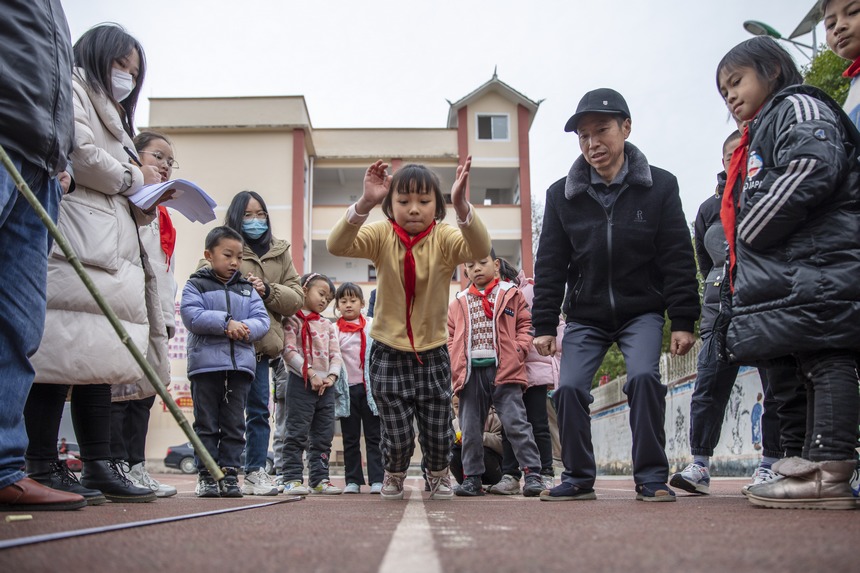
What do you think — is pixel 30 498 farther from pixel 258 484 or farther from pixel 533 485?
pixel 533 485

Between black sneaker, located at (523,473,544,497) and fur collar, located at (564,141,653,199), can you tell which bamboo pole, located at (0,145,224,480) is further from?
Answer: black sneaker, located at (523,473,544,497)

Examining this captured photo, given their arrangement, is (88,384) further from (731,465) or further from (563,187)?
(731,465)

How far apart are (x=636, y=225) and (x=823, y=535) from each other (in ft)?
8.84

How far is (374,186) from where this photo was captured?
4469 mm

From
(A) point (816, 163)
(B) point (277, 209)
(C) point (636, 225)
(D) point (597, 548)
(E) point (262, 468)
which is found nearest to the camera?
(D) point (597, 548)

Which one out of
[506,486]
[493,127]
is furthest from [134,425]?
[493,127]

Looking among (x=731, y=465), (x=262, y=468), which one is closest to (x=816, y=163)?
(x=262, y=468)

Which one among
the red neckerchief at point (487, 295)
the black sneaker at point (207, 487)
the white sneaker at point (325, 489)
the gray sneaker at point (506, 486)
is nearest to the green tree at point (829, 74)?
the red neckerchief at point (487, 295)

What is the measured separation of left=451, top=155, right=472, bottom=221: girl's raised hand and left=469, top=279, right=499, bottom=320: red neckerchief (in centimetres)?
236

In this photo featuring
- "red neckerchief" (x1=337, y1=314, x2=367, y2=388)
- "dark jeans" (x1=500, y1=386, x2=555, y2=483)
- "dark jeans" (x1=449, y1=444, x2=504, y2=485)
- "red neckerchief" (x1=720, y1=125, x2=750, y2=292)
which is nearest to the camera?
"red neckerchief" (x1=720, y1=125, x2=750, y2=292)

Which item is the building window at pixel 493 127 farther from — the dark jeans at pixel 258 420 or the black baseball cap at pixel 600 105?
the black baseball cap at pixel 600 105

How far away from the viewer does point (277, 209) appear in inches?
1146

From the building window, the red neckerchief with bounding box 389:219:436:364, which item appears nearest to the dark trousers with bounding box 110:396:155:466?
the red neckerchief with bounding box 389:219:436:364

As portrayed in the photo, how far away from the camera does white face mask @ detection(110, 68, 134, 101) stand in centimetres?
438
